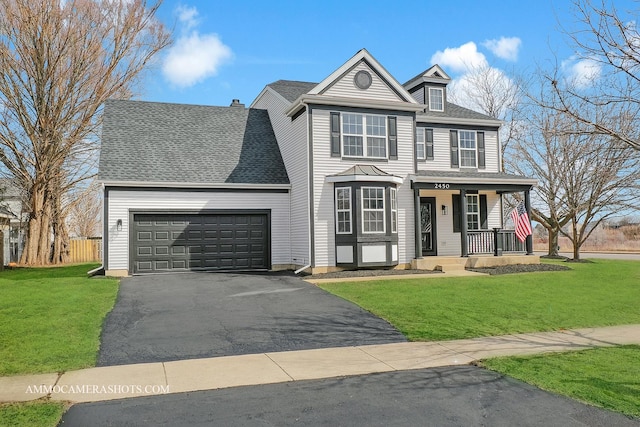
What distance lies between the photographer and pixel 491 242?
20.7 metres

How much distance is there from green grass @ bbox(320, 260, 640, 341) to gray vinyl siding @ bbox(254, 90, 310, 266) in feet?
13.9

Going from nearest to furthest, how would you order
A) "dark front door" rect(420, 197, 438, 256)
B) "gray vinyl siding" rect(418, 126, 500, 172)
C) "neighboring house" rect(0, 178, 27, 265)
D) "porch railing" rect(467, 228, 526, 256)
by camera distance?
"porch railing" rect(467, 228, 526, 256), "dark front door" rect(420, 197, 438, 256), "gray vinyl siding" rect(418, 126, 500, 172), "neighboring house" rect(0, 178, 27, 265)

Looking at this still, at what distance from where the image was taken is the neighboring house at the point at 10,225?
26633mm

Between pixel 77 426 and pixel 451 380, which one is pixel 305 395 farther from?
pixel 77 426

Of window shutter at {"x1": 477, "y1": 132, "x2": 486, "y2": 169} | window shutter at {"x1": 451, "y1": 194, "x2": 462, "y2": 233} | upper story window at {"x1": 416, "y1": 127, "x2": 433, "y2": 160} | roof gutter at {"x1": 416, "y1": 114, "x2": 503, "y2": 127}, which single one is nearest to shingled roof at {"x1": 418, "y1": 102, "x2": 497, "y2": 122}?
roof gutter at {"x1": 416, "y1": 114, "x2": 503, "y2": 127}

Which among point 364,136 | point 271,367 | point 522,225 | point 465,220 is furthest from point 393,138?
point 271,367

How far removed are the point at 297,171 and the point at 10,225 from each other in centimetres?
2236

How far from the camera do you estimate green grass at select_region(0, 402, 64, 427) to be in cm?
496

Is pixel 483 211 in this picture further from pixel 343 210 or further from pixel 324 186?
pixel 324 186

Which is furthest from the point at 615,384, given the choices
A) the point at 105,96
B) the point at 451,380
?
the point at 105,96

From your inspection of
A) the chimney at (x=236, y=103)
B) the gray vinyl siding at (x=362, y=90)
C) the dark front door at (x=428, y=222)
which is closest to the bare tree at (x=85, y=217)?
the chimney at (x=236, y=103)

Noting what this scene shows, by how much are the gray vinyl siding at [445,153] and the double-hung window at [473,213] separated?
4.74ft

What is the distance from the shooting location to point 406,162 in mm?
19375

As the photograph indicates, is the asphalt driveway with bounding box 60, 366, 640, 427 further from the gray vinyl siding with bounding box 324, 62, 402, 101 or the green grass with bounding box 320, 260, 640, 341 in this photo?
the gray vinyl siding with bounding box 324, 62, 402, 101
